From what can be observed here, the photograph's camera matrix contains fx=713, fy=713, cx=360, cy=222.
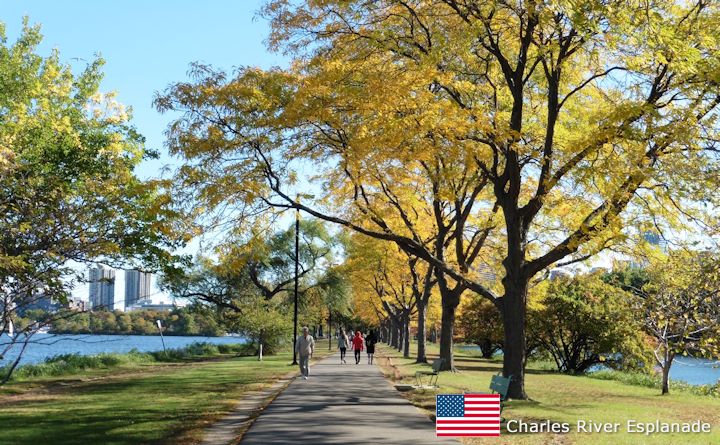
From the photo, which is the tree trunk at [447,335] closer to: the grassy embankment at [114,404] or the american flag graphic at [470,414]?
the grassy embankment at [114,404]

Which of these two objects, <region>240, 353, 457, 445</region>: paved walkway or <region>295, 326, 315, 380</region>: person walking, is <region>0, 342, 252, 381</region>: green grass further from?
<region>240, 353, 457, 445</region>: paved walkway

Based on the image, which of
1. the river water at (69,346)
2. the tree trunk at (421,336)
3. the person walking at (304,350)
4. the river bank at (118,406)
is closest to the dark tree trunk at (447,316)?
the tree trunk at (421,336)

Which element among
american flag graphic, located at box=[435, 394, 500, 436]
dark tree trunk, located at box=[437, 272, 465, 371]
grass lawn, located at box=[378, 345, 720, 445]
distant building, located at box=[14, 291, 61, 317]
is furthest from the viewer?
dark tree trunk, located at box=[437, 272, 465, 371]

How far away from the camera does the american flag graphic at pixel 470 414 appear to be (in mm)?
11984

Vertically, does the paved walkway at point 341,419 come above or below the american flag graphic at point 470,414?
below

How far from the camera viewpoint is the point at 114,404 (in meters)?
17.0

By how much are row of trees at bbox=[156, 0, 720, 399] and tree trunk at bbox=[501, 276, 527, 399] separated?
35 millimetres

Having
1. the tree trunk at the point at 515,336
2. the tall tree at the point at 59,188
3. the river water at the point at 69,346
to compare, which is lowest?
the river water at the point at 69,346

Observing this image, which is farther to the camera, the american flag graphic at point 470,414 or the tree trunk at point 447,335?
the tree trunk at point 447,335

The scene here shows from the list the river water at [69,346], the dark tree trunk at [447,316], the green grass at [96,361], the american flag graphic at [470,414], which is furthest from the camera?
the dark tree trunk at [447,316]

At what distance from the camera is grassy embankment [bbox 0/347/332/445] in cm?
1231

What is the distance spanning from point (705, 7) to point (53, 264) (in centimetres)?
1549

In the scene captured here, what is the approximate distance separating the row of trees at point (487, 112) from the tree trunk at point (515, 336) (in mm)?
35

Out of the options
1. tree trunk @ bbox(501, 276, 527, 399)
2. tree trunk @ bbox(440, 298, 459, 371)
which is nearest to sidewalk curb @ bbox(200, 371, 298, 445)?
tree trunk @ bbox(501, 276, 527, 399)
